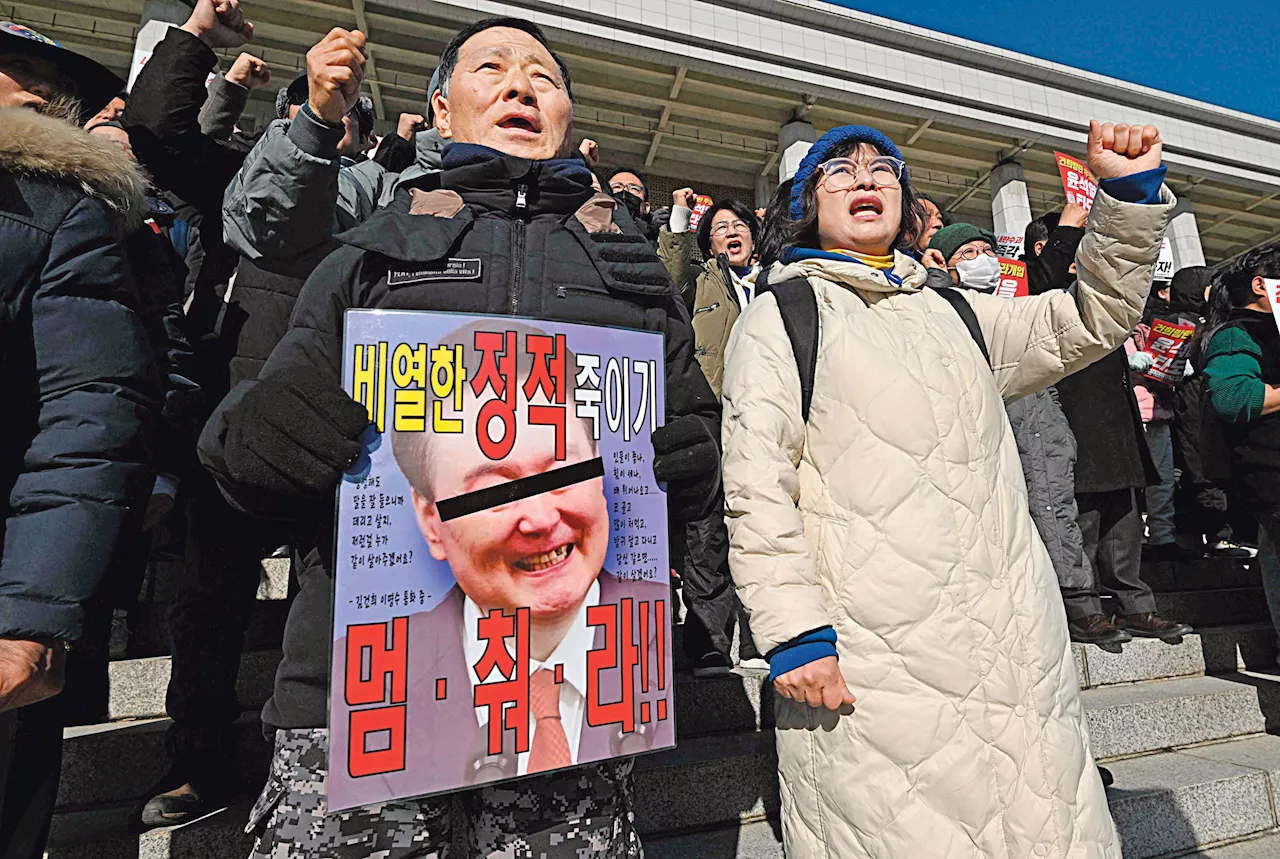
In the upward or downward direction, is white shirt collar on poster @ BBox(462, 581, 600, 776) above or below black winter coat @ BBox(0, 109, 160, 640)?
below

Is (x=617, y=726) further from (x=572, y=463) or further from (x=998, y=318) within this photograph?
(x=998, y=318)

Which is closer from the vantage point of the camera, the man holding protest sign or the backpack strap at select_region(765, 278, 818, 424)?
the man holding protest sign

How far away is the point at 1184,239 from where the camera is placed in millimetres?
12672

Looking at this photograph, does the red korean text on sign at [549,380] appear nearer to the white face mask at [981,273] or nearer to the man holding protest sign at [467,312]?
the man holding protest sign at [467,312]

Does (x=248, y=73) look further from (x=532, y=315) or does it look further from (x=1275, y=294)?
(x=1275, y=294)

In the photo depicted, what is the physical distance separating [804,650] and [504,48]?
4.38 feet

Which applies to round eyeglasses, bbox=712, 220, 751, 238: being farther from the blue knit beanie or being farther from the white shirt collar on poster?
the white shirt collar on poster

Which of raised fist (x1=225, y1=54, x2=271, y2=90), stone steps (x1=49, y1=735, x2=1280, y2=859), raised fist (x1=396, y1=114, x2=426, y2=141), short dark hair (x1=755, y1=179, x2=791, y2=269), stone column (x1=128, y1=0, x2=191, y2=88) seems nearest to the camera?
stone steps (x1=49, y1=735, x2=1280, y2=859)

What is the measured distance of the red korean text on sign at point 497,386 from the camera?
105 cm

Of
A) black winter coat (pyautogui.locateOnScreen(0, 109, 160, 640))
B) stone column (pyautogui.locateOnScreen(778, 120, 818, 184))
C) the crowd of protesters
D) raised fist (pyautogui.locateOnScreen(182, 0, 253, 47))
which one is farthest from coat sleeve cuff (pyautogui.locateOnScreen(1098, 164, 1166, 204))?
stone column (pyautogui.locateOnScreen(778, 120, 818, 184))

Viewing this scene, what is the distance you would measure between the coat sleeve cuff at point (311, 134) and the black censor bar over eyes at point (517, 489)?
72 centimetres

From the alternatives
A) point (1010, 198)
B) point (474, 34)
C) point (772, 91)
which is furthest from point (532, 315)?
point (1010, 198)

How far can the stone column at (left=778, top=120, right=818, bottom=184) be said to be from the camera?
33.9ft

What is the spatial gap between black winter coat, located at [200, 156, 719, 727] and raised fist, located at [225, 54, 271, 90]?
1.19 metres
